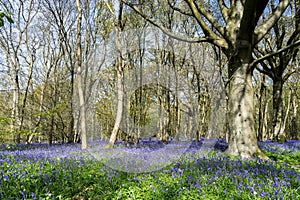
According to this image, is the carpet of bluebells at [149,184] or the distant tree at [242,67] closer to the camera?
the carpet of bluebells at [149,184]

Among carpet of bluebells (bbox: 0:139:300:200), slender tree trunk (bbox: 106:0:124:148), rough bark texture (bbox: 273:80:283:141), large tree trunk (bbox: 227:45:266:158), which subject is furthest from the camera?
rough bark texture (bbox: 273:80:283:141)

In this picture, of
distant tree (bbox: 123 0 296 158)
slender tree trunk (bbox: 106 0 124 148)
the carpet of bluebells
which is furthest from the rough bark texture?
the carpet of bluebells

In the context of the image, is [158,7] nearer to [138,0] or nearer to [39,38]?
[138,0]

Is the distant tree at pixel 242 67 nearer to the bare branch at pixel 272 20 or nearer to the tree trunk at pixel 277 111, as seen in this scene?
the bare branch at pixel 272 20

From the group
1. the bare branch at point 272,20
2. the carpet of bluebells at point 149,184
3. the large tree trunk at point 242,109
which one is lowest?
the carpet of bluebells at point 149,184

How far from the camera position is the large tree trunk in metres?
7.27

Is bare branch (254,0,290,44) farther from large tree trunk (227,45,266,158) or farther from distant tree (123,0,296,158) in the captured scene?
large tree trunk (227,45,266,158)

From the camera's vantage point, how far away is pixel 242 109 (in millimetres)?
7535

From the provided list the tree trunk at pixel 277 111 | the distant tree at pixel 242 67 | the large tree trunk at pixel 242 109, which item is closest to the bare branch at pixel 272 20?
the distant tree at pixel 242 67

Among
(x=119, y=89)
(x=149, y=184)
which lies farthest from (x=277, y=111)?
(x=149, y=184)

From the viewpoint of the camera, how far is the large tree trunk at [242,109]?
286 inches

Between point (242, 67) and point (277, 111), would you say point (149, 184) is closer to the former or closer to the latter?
point (242, 67)

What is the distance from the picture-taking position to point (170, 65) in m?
18.7

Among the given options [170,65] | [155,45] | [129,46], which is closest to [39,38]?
[129,46]
